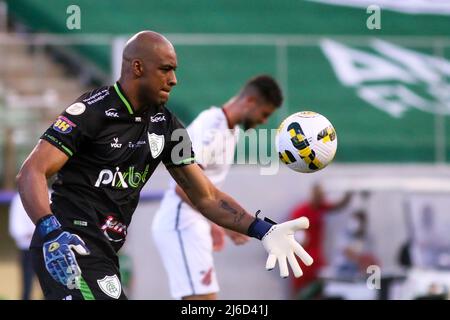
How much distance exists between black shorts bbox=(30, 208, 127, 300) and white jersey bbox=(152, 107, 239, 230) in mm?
2540

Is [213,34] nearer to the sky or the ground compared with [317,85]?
nearer to the sky

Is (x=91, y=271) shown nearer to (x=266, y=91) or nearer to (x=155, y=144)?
(x=155, y=144)

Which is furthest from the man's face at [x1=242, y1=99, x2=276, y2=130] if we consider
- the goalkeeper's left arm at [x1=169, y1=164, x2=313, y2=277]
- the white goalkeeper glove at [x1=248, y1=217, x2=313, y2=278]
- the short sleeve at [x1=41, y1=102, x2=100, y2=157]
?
the short sleeve at [x1=41, y1=102, x2=100, y2=157]

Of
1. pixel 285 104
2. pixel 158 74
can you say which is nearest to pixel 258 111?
pixel 158 74

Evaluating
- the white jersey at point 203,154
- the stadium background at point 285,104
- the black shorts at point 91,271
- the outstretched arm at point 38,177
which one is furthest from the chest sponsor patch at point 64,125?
the stadium background at point 285,104

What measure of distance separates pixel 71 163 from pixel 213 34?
1056 centimetres

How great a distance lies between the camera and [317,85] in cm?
1576

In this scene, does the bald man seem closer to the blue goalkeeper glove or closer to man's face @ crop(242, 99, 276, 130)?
the blue goalkeeper glove

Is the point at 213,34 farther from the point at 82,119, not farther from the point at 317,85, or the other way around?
the point at 82,119

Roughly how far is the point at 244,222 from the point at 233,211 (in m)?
0.17

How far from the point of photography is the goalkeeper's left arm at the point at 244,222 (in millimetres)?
6457

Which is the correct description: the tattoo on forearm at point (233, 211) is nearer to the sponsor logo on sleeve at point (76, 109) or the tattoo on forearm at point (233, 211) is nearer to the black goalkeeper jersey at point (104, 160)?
the black goalkeeper jersey at point (104, 160)

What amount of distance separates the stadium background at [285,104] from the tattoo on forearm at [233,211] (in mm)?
7964
